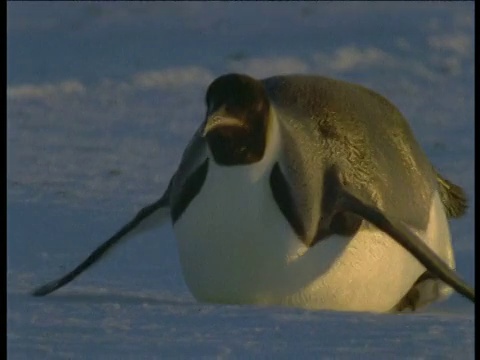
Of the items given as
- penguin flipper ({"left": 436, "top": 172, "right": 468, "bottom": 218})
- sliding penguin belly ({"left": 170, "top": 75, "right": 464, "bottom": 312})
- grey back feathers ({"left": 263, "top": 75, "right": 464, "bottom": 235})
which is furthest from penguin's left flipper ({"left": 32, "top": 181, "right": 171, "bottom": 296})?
penguin flipper ({"left": 436, "top": 172, "right": 468, "bottom": 218})

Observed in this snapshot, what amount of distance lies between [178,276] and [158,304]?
567 millimetres

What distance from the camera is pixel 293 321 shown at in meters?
2.84

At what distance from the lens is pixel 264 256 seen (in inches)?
116

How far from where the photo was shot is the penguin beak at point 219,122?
113 inches

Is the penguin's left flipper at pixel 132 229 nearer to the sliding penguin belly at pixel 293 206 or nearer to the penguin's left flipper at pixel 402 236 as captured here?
the sliding penguin belly at pixel 293 206

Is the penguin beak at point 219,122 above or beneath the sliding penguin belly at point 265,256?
above

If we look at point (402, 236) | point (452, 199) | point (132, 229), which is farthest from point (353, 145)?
point (452, 199)

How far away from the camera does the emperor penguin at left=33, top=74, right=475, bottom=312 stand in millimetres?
2947

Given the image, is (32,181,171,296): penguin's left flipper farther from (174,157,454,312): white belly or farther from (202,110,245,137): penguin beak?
(202,110,245,137): penguin beak

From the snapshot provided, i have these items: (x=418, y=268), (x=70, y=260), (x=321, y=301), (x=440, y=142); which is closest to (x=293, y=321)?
(x=321, y=301)

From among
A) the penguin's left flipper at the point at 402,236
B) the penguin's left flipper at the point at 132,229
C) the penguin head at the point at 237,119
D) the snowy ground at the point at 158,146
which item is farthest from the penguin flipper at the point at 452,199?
the penguin head at the point at 237,119

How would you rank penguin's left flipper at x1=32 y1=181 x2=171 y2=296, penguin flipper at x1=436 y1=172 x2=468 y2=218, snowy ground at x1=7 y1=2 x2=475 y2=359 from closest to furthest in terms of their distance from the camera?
1. snowy ground at x1=7 y1=2 x2=475 y2=359
2. penguin's left flipper at x1=32 y1=181 x2=171 y2=296
3. penguin flipper at x1=436 y1=172 x2=468 y2=218

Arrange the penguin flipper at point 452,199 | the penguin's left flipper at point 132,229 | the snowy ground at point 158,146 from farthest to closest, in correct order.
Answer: the penguin flipper at point 452,199, the penguin's left flipper at point 132,229, the snowy ground at point 158,146

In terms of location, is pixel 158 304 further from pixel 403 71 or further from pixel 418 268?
pixel 403 71
